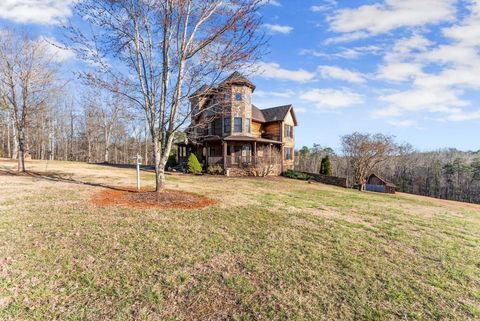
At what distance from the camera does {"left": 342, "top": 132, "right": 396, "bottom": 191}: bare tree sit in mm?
25797

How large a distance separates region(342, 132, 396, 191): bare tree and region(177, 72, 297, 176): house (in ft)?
23.1

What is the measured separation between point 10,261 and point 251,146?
67.8ft

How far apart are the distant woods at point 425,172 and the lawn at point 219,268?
32341 millimetres

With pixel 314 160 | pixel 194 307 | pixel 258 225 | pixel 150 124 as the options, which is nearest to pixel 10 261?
pixel 194 307

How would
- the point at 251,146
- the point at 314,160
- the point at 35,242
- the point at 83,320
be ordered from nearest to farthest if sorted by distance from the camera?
the point at 83,320 < the point at 35,242 < the point at 251,146 < the point at 314,160

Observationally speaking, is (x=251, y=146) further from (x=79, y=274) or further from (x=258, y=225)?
(x=79, y=274)

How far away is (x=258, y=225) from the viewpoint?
632cm

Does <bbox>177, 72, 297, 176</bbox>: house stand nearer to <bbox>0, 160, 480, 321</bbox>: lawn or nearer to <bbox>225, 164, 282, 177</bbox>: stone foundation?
<bbox>225, 164, 282, 177</bbox>: stone foundation

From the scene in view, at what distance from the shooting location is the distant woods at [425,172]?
3800cm

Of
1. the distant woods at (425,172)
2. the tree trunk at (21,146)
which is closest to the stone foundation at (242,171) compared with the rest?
the tree trunk at (21,146)

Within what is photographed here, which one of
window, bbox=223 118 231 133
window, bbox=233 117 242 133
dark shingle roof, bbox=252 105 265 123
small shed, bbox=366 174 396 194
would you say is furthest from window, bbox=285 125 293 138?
small shed, bbox=366 174 396 194

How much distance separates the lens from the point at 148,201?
780 cm

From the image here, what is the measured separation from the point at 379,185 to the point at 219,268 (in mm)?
32673

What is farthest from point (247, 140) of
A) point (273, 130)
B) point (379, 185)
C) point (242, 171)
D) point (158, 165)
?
point (379, 185)
